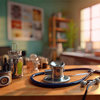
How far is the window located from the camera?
349cm

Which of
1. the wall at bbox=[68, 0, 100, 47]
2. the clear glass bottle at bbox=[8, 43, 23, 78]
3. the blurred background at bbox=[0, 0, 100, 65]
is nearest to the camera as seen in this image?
the clear glass bottle at bbox=[8, 43, 23, 78]

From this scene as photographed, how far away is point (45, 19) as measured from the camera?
445cm

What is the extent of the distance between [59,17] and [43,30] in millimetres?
763

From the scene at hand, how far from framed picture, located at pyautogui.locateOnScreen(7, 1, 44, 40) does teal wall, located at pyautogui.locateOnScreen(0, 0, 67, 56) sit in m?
0.13

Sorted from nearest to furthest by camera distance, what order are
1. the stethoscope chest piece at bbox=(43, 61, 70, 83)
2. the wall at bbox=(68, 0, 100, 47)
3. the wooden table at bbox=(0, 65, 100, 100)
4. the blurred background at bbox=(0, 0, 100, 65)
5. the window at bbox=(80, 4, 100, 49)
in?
1. the wooden table at bbox=(0, 65, 100, 100)
2. the stethoscope chest piece at bbox=(43, 61, 70, 83)
3. the window at bbox=(80, 4, 100, 49)
4. the blurred background at bbox=(0, 0, 100, 65)
5. the wall at bbox=(68, 0, 100, 47)

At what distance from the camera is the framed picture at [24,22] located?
374 cm

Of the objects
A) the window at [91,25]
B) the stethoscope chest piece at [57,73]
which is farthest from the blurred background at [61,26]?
the stethoscope chest piece at [57,73]

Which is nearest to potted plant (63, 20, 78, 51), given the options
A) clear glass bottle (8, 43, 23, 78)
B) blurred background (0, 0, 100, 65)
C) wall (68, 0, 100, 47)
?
blurred background (0, 0, 100, 65)

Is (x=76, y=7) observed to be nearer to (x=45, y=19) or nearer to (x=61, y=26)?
(x=61, y=26)

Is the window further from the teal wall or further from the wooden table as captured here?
the wooden table

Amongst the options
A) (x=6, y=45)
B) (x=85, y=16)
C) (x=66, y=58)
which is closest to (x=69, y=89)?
(x=66, y=58)

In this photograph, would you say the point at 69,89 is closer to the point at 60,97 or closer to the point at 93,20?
the point at 60,97

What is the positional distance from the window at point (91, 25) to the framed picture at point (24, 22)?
1.49 metres

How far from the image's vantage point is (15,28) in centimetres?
385
